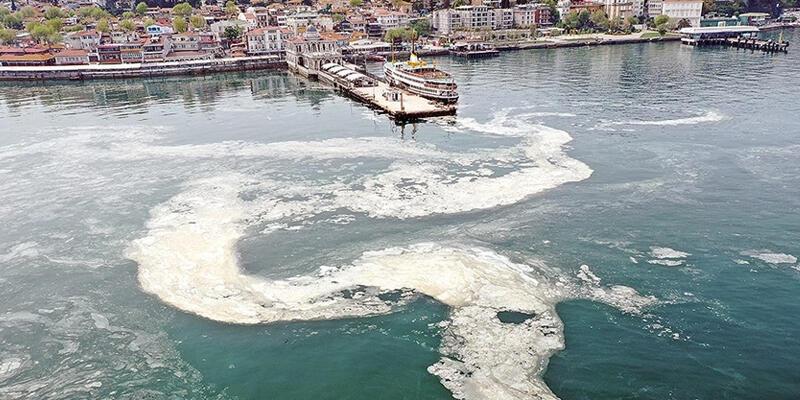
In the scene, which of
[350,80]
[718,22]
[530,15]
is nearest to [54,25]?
[350,80]

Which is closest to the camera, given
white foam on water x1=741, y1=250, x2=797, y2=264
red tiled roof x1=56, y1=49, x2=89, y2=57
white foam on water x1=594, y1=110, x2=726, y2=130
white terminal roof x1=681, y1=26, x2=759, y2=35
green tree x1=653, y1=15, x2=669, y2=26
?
white foam on water x1=741, y1=250, x2=797, y2=264

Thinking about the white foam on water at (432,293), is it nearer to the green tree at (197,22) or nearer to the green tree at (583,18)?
the green tree at (197,22)

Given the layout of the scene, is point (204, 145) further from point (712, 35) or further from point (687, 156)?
point (712, 35)

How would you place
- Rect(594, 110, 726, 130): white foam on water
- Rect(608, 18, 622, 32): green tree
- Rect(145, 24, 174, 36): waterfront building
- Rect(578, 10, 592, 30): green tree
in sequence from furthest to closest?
Rect(578, 10, 592, 30): green tree
Rect(608, 18, 622, 32): green tree
Rect(145, 24, 174, 36): waterfront building
Rect(594, 110, 726, 130): white foam on water

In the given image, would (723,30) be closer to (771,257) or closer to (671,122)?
(671,122)

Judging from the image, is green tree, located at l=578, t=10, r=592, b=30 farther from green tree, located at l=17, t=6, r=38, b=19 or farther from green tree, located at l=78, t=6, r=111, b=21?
green tree, located at l=17, t=6, r=38, b=19

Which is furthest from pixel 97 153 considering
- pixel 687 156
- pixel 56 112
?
pixel 687 156

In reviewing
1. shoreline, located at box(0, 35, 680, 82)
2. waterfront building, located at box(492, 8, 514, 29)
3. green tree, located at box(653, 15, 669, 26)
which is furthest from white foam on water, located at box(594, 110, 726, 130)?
waterfront building, located at box(492, 8, 514, 29)
